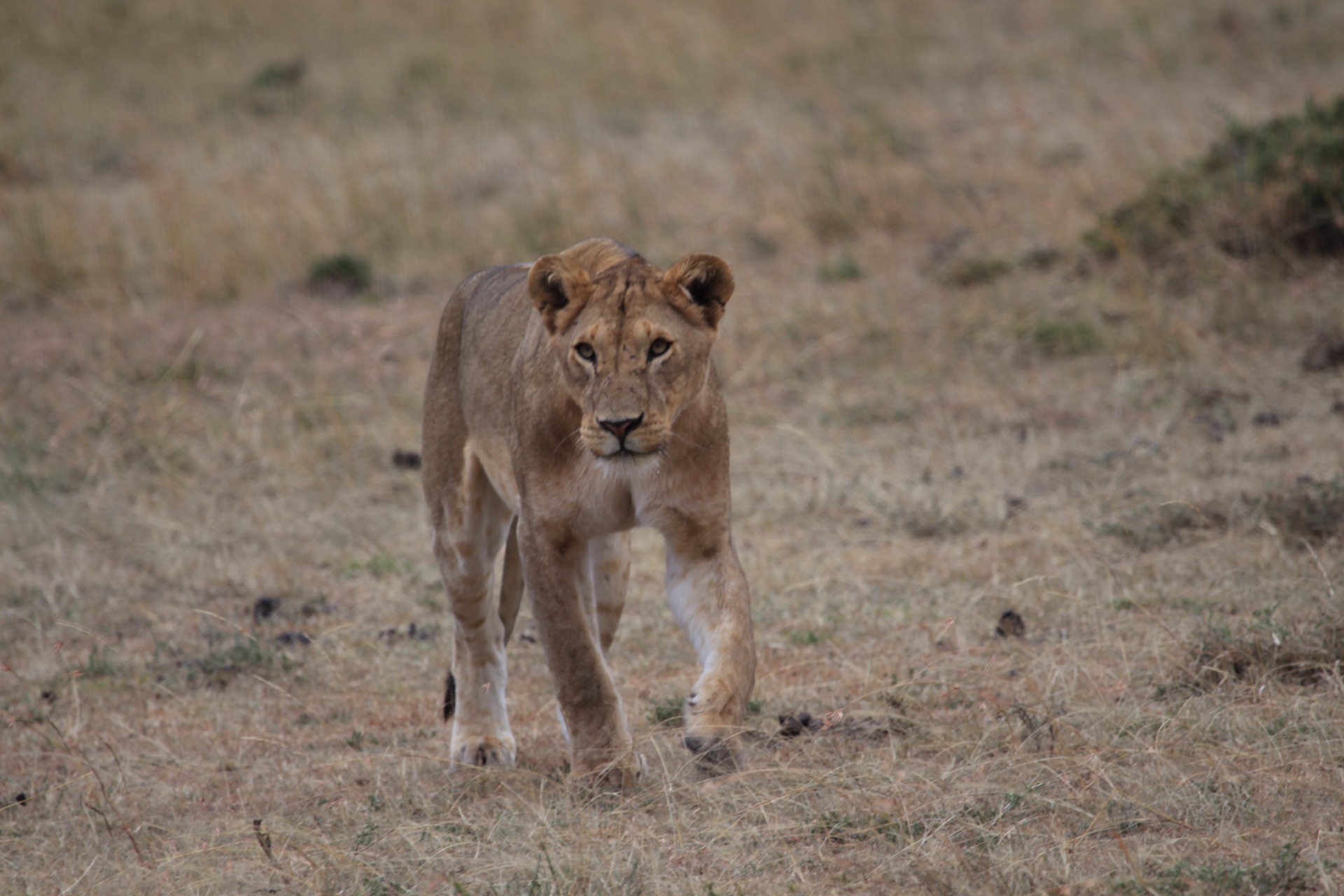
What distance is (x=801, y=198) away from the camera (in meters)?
11.6

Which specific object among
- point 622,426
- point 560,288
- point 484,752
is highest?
point 560,288

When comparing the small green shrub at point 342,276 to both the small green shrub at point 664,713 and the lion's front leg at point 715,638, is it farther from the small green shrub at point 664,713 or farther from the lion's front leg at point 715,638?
the lion's front leg at point 715,638

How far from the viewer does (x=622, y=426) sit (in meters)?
3.74

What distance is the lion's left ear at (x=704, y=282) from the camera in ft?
13.2

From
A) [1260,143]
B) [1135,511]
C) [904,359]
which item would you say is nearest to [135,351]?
[904,359]

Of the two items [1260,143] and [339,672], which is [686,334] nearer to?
[339,672]

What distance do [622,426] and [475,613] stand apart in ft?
4.19

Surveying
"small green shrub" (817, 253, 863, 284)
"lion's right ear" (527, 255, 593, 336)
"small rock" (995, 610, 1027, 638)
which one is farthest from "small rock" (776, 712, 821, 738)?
"small green shrub" (817, 253, 863, 284)

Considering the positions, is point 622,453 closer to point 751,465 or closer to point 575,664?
point 575,664

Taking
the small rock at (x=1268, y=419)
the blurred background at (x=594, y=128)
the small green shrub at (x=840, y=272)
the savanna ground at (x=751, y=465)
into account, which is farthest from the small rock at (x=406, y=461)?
the small rock at (x=1268, y=419)

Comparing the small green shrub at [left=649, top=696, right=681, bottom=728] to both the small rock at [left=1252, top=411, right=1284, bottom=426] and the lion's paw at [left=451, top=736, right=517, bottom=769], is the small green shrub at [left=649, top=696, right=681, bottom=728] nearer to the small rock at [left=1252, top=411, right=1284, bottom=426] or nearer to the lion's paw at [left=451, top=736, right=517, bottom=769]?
the lion's paw at [left=451, top=736, right=517, bottom=769]

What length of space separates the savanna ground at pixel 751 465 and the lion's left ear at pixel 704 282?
1117 mm

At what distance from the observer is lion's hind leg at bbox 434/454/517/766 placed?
184 inches

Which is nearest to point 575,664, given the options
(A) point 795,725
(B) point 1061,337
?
(A) point 795,725
